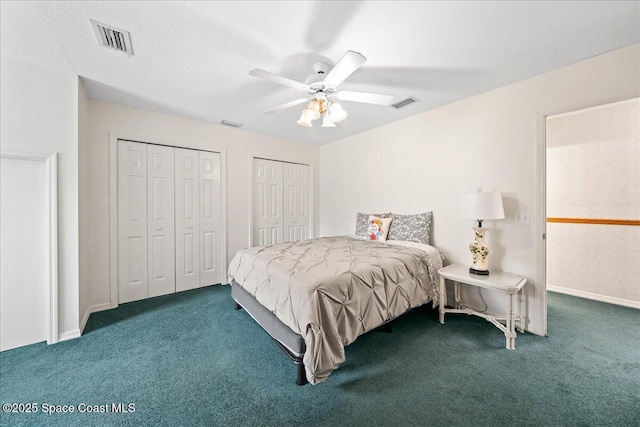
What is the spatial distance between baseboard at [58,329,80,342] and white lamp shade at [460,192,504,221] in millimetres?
3944

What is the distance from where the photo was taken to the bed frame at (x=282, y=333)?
1.61 metres

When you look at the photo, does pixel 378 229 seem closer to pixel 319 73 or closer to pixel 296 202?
pixel 296 202

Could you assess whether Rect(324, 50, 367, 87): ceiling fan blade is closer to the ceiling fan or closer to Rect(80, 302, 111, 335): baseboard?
the ceiling fan

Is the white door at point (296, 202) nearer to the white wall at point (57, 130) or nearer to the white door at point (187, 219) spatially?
the white door at point (187, 219)

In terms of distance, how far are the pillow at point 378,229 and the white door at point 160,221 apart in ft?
9.32

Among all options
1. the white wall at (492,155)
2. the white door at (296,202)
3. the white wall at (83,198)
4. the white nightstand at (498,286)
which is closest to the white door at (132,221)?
the white wall at (83,198)

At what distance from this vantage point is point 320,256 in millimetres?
2338

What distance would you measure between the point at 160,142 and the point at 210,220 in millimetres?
1260

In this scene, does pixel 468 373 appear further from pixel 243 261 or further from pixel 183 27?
pixel 183 27

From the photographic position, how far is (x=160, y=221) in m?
3.22

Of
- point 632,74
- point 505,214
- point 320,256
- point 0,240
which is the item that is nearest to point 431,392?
point 320,256

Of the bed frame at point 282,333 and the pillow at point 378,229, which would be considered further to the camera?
the pillow at point 378,229

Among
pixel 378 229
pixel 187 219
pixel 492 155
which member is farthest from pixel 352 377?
pixel 187 219

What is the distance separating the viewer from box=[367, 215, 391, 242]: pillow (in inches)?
128
